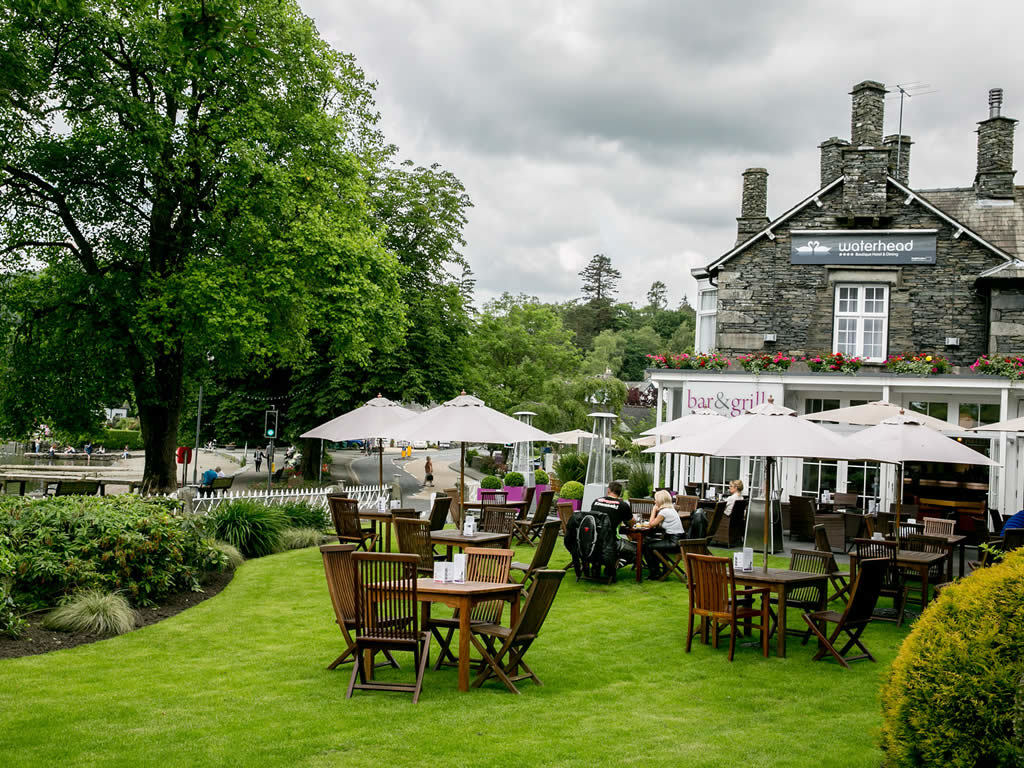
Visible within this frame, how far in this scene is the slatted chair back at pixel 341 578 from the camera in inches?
292

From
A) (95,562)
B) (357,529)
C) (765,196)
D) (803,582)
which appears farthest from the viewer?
(765,196)

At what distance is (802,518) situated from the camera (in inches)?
658

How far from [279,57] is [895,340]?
644 inches

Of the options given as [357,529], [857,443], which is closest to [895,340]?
[857,443]

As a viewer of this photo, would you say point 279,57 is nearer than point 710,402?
Yes

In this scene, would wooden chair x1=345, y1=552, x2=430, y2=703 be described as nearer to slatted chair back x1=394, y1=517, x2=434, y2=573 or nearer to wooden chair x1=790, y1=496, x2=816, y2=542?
slatted chair back x1=394, y1=517, x2=434, y2=573

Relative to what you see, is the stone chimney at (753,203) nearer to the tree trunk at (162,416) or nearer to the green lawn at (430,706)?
the tree trunk at (162,416)

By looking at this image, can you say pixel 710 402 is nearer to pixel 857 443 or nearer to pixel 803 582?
pixel 857 443

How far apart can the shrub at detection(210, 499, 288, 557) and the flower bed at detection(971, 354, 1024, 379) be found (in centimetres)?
1502

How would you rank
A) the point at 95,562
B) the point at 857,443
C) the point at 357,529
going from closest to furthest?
the point at 95,562 → the point at 857,443 → the point at 357,529


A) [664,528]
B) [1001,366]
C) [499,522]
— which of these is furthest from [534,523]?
[1001,366]

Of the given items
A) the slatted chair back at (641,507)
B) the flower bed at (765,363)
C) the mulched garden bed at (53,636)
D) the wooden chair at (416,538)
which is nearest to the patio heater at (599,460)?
the slatted chair back at (641,507)

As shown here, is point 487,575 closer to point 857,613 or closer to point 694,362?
point 857,613

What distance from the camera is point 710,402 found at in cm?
2258
